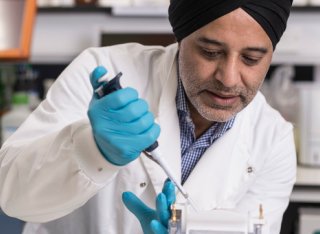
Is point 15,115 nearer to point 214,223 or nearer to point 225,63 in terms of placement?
point 225,63

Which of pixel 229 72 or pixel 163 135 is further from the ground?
pixel 229 72

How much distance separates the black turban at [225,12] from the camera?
1218 mm

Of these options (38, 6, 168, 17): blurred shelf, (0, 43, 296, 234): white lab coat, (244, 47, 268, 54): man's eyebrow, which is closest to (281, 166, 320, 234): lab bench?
(0, 43, 296, 234): white lab coat

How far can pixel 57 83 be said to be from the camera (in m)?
1.41

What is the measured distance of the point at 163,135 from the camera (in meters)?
1.40

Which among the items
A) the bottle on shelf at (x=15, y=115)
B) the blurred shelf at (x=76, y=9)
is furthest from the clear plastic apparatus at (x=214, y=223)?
the blurred shelf at (x=76, y=9)

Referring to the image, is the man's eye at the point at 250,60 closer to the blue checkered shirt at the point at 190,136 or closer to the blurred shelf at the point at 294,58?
the blue checkered shirt at the point at 190,136

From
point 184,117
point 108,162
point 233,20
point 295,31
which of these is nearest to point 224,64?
point 233,20

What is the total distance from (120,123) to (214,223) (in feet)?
0.77

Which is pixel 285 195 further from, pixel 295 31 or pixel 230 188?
pixel 295 31

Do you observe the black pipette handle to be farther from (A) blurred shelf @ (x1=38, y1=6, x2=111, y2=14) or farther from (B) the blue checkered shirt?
(A) blurred shelf @ (x1=38, y1=6, x2=111, y2=14)

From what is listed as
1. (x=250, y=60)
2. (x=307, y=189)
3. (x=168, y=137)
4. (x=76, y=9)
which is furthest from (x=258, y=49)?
(x=76, y=9)

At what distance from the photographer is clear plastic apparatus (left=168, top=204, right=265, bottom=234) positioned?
3.25 ft

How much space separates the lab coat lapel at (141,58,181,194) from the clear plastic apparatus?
0.32 m
